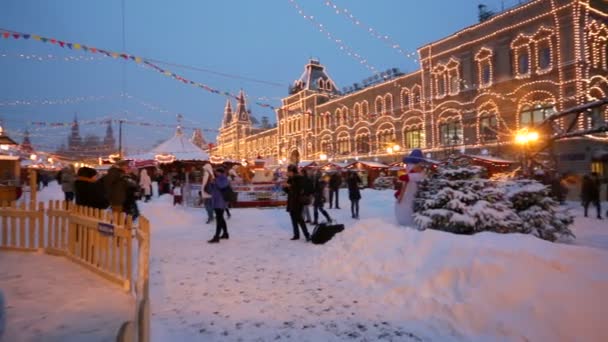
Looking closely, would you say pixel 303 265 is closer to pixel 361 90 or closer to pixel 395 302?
pixel 395 302

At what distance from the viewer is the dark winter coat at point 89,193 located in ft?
22.1

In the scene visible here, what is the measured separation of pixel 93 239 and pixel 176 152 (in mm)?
15401

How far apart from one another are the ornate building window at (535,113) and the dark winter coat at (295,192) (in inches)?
782

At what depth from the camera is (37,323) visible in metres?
3.90

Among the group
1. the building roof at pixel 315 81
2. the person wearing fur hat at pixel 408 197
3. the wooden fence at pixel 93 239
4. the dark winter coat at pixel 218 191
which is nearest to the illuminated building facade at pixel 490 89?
the building roof at pixel 315 81

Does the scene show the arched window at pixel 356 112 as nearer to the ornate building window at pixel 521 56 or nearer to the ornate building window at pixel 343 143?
the ornate building window at pixel 343 143

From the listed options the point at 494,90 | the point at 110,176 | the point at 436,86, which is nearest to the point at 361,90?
the point at 436,86

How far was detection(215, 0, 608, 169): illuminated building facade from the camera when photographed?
71.3ft

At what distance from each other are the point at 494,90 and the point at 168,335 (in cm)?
2818

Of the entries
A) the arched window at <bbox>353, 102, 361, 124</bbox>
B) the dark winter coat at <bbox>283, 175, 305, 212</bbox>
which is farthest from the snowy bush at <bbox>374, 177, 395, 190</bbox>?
the dark winter coat at <bbox>283, 175, 305, 212</bbox>

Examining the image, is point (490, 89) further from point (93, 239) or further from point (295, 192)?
point (93, 239)

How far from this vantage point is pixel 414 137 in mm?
33375

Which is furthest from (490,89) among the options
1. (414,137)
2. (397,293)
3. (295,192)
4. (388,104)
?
(397,293)

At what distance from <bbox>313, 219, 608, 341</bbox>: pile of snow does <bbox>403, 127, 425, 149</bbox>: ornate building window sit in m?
28.2
